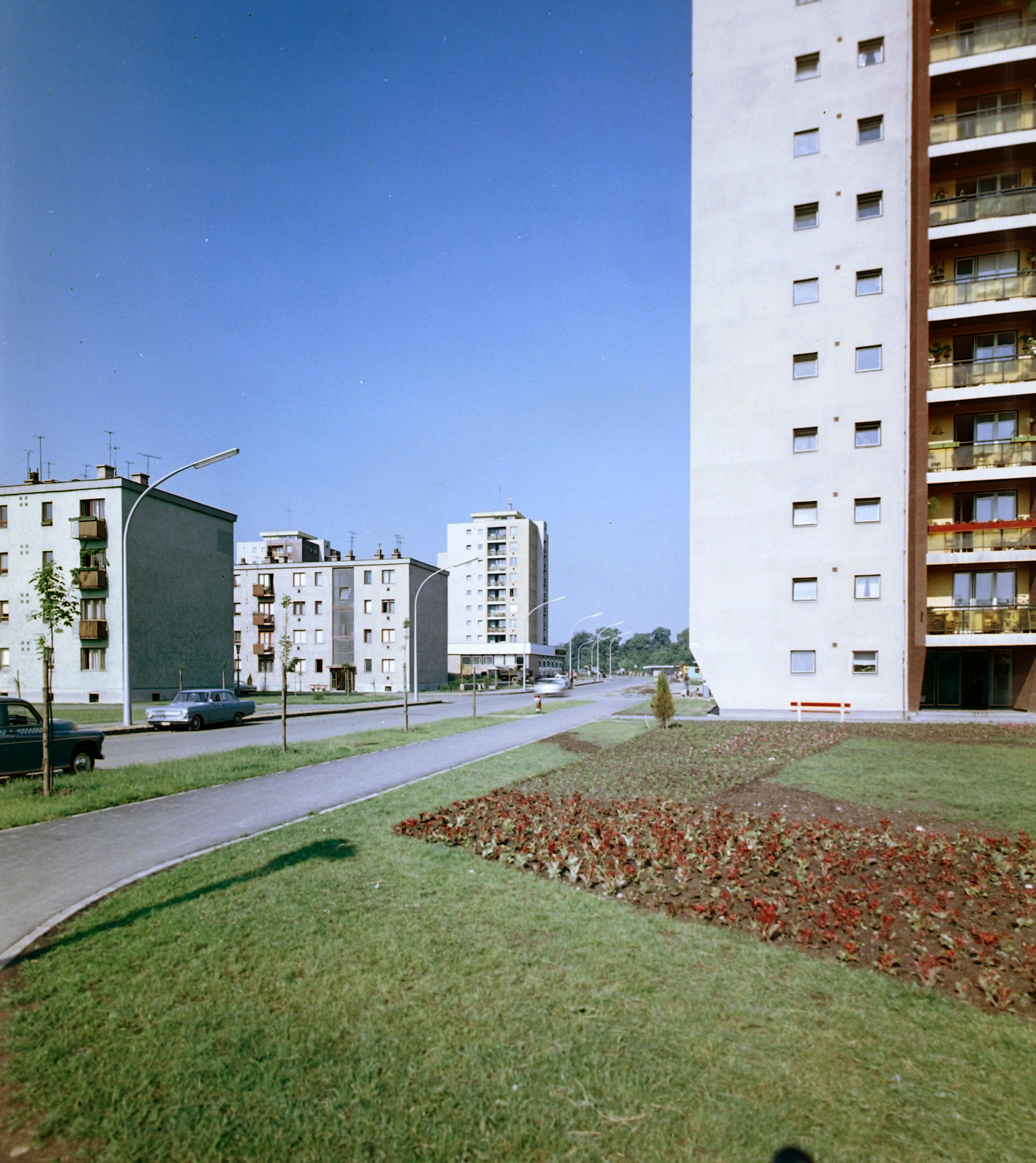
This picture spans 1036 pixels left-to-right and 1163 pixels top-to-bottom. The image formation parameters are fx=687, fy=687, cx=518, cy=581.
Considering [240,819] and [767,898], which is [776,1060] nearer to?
[767,898]

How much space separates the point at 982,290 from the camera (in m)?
25.2

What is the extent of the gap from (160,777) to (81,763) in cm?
204

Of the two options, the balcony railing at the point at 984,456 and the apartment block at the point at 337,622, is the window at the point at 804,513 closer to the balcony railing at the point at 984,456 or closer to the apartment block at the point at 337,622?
the balcony railing at the point at 984,456

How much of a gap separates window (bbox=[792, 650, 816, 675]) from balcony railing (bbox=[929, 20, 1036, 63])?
74.0ft

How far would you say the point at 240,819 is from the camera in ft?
29.8

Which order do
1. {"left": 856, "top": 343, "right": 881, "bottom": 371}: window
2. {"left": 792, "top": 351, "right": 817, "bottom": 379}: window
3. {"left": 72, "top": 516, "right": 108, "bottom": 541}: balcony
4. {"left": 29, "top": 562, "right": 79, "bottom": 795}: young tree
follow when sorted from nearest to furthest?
{"left": 29, "top": 562, "right": 79, "bottom": 795}: young tree
{"left": 856, "top": 343, "right": 881, "bottom": 371}: window
{"left": 792, "top": 351, "right": 817, "bottom": 379}: window
{"left": 72, "top": 516, "right": 108, "bottom": 541}: balcony

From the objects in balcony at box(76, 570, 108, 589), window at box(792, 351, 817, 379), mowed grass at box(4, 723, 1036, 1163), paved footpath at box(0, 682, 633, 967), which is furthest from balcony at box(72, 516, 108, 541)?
mowed grass at box(4, 723, 1036, 1163)

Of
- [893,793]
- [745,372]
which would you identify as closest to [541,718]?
[745,372]

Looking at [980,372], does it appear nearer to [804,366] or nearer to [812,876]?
[804,366]

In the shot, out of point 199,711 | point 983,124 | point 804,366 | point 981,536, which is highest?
point 983,124

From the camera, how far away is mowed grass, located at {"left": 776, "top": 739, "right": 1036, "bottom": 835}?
9672 mm

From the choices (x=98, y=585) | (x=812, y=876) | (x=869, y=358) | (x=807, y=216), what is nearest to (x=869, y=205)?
(x=807, y=216)

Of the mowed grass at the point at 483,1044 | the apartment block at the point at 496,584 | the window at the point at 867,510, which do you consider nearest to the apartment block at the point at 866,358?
the window at the point at 867,510

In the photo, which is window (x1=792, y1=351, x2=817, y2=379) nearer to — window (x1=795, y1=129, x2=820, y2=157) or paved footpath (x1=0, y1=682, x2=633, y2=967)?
window (x1=795, y1=129, x2=820, y2=157)
